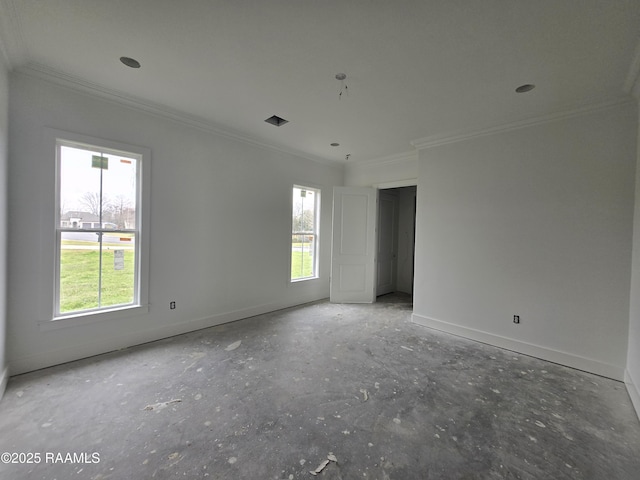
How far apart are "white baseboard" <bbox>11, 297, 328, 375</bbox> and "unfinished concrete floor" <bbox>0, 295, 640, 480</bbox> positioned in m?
0.13

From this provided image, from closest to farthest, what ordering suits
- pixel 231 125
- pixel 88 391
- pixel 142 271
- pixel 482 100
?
pixel 88 391 < pixel 482 100 < pixel 142 271 < pixel 231 125

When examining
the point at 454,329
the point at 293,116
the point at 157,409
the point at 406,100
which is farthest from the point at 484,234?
the point at 157,409

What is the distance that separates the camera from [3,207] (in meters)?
2.23

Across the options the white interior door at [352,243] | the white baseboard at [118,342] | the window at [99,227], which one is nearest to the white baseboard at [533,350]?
the white interior door at [352,243]

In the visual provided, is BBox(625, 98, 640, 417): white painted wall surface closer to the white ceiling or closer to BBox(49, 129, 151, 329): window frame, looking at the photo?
the white ceiling

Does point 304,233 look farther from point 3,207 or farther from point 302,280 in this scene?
point 3,207

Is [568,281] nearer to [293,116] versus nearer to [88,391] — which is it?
[293,116]

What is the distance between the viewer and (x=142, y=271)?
10.2 ft

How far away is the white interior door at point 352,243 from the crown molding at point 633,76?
3.30 meters

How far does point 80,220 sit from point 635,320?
537 cm

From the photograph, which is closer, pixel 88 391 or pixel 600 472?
pixel 600 472

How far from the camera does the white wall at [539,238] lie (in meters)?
2.62

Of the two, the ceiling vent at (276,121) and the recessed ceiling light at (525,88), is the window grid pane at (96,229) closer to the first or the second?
the ceiling vent at (276,121)

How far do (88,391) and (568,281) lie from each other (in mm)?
4724
